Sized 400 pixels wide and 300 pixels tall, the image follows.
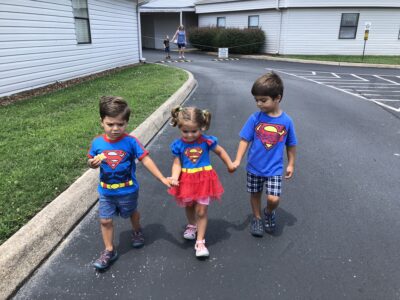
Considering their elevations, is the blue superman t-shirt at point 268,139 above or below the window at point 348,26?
below

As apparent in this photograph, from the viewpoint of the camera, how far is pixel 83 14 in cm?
1259

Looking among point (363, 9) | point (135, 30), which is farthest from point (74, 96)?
point (363, 9)

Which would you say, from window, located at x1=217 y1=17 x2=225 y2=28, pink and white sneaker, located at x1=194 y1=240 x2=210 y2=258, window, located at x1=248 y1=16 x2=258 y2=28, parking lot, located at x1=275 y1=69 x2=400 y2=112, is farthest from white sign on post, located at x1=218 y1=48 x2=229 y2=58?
pink and white sneaker, located at x1=194 y1=240 x2=210 y2=258

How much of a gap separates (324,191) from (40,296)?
315cm

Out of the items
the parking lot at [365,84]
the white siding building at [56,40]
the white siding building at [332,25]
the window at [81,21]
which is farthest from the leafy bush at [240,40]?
the window at [81,21]

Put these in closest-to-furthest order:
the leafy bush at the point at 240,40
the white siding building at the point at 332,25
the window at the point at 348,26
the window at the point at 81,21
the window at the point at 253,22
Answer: the window at the point at 81,21 → the white siding building at the point at 332,25 → the window at the point at 348,26 → the leafy bush at the point at 240,40 → the window at the point at 253,22

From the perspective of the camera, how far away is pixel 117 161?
2760 millimetres

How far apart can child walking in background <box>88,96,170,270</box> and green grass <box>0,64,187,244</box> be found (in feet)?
2.64

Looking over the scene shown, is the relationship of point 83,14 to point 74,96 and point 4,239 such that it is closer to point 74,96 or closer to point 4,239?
point 74,96

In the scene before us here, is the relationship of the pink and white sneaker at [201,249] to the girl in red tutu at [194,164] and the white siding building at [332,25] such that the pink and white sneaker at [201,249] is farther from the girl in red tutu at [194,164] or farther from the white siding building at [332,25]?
the white siding building at [332,25]

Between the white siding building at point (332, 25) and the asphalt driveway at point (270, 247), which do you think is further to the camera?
the white siding building at point (332, 25)

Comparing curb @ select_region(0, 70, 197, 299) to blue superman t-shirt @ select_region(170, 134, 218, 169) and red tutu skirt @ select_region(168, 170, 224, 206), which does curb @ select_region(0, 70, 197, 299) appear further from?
blue superman t-shirt @ select_region(170, 134, 218, 169)

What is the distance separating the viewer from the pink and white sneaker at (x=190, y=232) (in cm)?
325

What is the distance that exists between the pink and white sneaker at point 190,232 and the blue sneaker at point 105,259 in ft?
2.11
